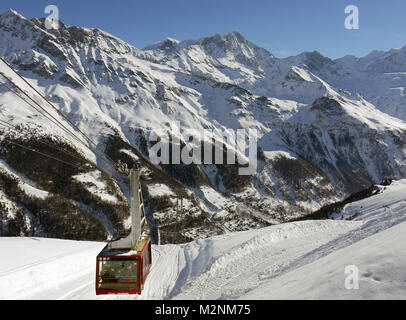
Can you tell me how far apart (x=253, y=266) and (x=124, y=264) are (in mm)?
8594

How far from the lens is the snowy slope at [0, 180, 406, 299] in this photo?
30.2ft

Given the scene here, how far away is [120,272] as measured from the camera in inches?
569

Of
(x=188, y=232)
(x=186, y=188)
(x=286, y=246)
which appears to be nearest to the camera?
(x=286, y=246)

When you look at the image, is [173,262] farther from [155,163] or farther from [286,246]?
[155,163]

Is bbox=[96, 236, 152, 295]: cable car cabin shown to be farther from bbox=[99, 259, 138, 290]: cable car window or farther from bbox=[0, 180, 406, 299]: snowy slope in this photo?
bbox=[0, 180, 406, 299]: snowy slope

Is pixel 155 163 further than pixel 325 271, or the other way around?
pixel 155 163

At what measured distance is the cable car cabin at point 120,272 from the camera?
1413 centimetres

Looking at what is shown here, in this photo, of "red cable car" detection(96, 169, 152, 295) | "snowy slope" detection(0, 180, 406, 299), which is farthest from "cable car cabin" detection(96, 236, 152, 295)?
"snowy slope" detection(0, 180, 406, 299)

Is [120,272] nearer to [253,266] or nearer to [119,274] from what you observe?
[119,274]

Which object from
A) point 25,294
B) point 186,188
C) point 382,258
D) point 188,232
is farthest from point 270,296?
point 186,188

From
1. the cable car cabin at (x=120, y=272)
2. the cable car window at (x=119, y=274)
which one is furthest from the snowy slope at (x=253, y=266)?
the cable car window at (x=119, y=274)

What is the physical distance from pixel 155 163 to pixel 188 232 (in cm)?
6534

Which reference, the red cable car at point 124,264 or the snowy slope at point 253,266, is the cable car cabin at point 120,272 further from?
the snowy slope at point 253,266
